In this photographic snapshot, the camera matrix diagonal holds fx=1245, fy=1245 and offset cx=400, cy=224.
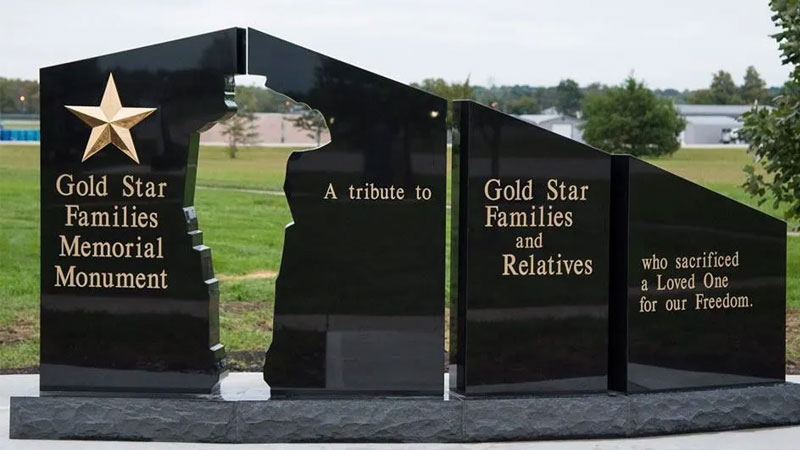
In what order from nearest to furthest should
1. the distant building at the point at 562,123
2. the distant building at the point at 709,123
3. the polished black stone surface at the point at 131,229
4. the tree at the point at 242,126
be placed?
the polished black stone surface at the point at 131,229 → the tree at the point at 242,126 → the distant building at the point at 562,123 → the distant building at the point at 709,123

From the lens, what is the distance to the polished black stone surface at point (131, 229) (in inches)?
284

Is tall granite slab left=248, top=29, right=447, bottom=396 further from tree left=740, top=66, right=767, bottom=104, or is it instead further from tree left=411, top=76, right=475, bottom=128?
tree left=740, top=66, right=767, bottom=104

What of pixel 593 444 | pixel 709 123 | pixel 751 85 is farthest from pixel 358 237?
pixel 751 85

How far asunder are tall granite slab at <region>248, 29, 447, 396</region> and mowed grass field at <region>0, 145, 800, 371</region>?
2677 millimetres

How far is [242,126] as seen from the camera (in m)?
40.7

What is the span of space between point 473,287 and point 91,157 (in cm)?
235

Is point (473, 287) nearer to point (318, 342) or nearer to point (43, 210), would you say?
point (318, 342)

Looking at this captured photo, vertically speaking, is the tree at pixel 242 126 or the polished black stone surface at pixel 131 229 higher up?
the tree at pixel 242 126

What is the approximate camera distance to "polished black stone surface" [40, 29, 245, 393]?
7.21 m

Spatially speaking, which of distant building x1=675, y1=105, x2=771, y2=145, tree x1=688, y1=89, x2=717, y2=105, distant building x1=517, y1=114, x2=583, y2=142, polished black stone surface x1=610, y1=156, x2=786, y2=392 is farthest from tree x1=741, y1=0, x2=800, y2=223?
tree x1=688, y1=89, x2=717, y2=105

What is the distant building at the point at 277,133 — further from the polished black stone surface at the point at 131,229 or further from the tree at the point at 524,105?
the polished black stone surface at the point at 131,229

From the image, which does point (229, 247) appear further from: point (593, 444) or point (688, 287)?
point (593, 444)

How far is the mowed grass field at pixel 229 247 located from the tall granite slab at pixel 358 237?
2.68 meters

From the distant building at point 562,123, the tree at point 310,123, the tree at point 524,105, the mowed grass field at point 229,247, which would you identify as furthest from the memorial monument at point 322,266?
the tree at point 524,105
